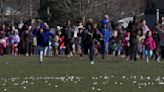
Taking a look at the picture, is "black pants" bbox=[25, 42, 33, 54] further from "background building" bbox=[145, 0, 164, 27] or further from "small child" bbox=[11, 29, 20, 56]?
"background building" bbox=[145, 0, 164, 27]

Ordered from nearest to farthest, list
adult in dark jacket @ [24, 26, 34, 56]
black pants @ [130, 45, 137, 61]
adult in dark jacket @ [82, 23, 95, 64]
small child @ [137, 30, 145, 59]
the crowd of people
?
1. adult in dark jacket @ [82, 23, 95, 64]
2. black pants @ [130, 45, 137, 61]
3. the crowd of people
4. small child @ [137, 30, 145, 59]
5. adult in dark jacket @ [24, 26, 34, 56]

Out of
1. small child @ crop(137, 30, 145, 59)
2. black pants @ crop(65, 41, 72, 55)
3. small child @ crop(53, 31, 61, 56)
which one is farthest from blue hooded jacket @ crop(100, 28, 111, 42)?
small child @ crop(53, 31, 61, 56)

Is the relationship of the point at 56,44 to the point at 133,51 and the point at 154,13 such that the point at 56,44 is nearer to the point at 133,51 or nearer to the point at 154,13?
the point at 133,51

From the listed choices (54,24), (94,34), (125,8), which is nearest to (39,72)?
(94,34)

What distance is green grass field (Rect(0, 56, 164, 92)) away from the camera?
17.4 metres

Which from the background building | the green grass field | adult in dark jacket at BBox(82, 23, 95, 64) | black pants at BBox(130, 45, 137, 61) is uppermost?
the background building

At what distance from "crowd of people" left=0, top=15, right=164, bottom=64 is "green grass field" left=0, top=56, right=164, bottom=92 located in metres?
5.41

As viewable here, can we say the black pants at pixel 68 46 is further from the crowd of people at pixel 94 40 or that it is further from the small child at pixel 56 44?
the small child at pixel 56 44

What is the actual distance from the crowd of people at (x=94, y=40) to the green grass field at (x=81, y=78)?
5408mm

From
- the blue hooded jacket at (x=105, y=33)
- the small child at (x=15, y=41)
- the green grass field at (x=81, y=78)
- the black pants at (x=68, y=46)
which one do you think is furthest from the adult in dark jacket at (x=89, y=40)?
the small child at (x=15, y=41)

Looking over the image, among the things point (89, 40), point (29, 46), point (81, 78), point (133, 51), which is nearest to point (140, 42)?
point (133, 51)

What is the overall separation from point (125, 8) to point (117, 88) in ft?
217

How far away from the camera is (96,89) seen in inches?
672

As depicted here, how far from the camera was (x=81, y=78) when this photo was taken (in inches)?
808
